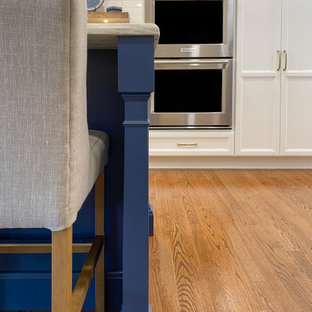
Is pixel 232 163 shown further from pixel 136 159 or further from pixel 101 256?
pixel 136 159

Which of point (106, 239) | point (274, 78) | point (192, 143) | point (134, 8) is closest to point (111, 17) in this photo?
point (134, 8)

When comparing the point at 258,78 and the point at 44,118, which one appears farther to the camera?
the point at 258,78

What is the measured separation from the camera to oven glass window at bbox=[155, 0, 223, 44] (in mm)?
3303

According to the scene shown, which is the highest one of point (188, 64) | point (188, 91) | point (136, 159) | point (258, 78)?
point (188, 64)

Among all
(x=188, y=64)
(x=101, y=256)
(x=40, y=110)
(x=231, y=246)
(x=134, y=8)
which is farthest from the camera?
(x=134, y=8)

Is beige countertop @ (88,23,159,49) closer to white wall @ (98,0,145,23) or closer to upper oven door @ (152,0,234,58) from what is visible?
upper oven door @ (152,0,234,58)

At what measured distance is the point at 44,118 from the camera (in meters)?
0.65

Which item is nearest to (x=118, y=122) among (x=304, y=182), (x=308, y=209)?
(x=308, y=209)

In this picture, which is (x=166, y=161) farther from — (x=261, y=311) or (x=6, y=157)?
(x=6, y=157)

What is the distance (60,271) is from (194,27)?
296 centimetres

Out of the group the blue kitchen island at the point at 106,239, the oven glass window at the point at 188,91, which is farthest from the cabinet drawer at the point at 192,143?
the blue kitchen island at the point at 106,239

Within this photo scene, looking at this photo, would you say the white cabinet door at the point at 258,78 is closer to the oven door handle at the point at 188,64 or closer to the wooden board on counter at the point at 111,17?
the oven door handle at the point at 188,64

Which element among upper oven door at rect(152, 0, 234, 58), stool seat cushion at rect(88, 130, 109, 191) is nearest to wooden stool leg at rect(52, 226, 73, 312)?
stool seat cushion at rect(88, 130, 109, 191)

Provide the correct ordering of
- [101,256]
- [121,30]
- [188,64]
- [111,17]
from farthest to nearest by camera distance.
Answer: [188,64] → [111,17] → [101,256] → [121,30]
